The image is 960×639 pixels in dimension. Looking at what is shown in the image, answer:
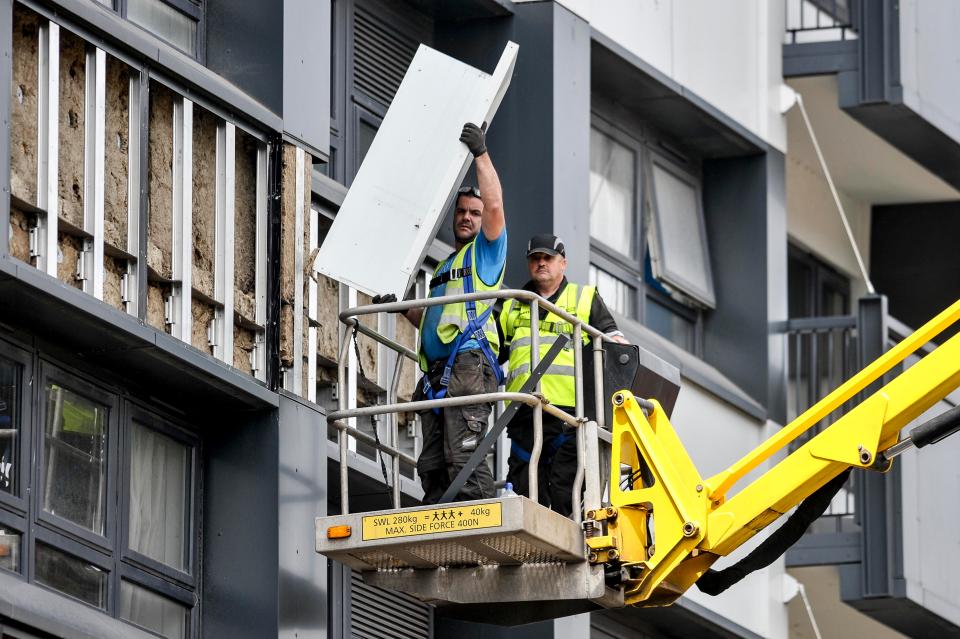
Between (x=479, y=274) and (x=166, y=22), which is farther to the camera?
(x=166, y=22)

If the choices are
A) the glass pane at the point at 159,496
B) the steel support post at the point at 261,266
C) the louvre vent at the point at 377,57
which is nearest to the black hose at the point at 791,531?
the steel support post at the point at 261,266

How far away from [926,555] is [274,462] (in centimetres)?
936

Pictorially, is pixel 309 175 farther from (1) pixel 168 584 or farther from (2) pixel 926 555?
(2) pixel 926 555

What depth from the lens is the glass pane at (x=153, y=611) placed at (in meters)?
14.5

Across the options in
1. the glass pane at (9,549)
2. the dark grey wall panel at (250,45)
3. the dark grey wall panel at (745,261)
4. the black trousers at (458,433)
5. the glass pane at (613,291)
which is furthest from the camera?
the dark grey wall panel at (745,261)

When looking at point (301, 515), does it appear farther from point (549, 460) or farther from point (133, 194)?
point (133, 194)

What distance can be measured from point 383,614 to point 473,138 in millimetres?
4567

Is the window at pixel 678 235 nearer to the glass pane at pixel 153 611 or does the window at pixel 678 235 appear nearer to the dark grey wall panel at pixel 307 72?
the dark grey wall panel at pixel 307 72

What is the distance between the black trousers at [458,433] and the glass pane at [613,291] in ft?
23.2

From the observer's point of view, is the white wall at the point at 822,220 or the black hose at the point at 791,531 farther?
the white wall at the point at 822,220

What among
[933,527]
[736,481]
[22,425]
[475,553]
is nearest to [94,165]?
[22,425]

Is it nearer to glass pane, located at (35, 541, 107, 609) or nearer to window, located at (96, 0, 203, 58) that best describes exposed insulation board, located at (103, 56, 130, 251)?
window, located at (96, 0, 203, 58)

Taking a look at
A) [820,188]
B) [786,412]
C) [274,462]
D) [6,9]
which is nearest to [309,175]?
[274,462]

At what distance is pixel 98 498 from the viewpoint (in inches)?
562
